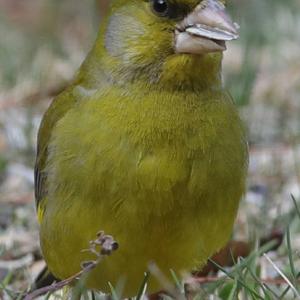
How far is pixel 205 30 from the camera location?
13.9 feet

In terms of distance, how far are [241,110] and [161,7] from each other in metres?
2.70

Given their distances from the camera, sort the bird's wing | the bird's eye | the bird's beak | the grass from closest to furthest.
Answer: the bird's beak
the bird's eye
the bird's wing
the grass

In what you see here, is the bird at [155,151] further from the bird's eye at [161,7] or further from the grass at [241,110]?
the grass at [241,110]

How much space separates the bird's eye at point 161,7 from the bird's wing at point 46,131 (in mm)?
471

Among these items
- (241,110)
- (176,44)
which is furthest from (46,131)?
(241,110)

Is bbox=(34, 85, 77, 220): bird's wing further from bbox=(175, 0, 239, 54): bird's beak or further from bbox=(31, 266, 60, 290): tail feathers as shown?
bbox=(175, 0, 239, 54): bird's beak

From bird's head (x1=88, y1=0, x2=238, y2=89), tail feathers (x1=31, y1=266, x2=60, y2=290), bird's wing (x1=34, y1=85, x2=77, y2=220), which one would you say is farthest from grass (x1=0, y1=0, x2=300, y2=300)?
bird's head (x1=88, y1=0, x2=238, y2=89)

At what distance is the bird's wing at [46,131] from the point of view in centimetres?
461

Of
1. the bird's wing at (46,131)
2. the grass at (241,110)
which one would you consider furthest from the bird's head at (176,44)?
the grass at (241,110)

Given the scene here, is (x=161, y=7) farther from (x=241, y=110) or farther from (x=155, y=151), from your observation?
(x=241, y=110)

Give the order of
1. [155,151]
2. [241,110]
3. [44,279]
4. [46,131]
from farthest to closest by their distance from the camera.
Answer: [241,110] < [44,279] < [46,131] < [155,151]

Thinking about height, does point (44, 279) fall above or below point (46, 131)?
below

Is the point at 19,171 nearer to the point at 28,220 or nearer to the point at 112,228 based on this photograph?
the point at 28,220

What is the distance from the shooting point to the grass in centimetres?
504
